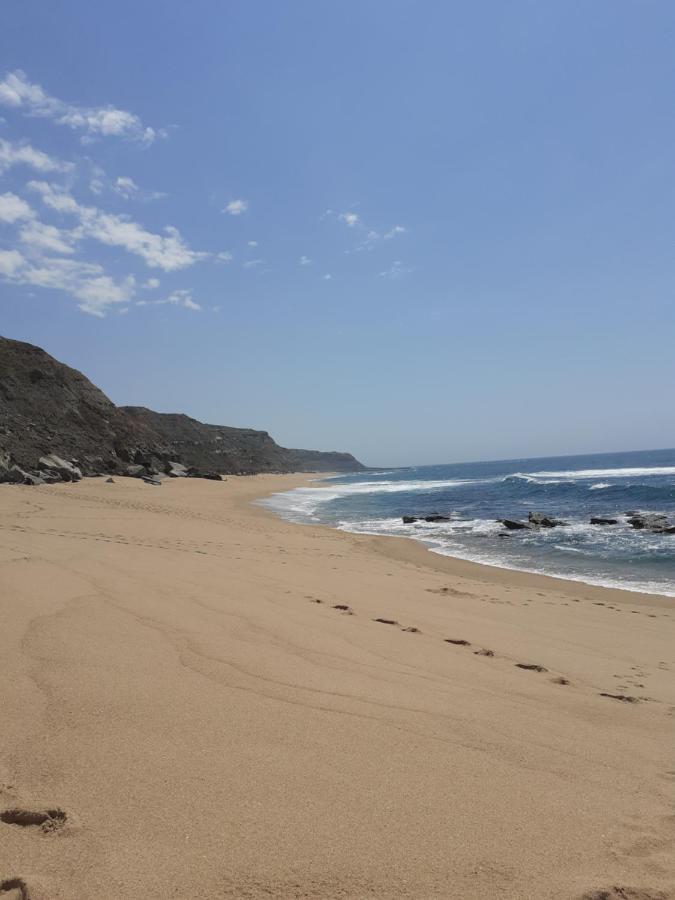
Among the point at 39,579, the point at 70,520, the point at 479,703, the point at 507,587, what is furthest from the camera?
the point at 70,520

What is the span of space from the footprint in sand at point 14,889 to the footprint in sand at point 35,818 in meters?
0.23

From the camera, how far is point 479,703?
343 cm

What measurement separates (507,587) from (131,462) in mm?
31525

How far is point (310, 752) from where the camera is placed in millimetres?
2514

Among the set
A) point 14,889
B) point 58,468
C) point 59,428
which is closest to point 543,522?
point 14,889

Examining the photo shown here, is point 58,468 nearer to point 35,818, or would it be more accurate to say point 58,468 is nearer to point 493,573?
point 493,573

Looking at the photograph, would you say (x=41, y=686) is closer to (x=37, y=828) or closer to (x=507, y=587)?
(x=37, y=828)

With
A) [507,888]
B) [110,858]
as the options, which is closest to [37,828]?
[110,858]

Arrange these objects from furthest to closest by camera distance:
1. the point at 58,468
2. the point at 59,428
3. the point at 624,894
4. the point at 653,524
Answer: the point at 59,428 < the point at 58,468 < the point at 653,524 < the point at 624,894

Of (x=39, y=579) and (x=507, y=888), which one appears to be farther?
(x=39, y=579)

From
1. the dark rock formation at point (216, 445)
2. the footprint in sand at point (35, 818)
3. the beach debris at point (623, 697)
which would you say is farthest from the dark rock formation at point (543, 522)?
the dark rock formation at point (216, 445)

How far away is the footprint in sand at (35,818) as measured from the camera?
191cm

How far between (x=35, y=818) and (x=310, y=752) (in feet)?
3.70

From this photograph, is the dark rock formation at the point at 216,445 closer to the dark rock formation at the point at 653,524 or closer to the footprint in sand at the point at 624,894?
the dark rock formation at the point at 653,524
